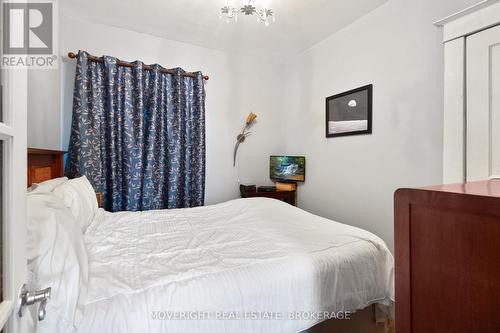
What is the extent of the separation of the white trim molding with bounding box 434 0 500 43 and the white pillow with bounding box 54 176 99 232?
256 cm

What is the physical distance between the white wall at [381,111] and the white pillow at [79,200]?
7.50ft

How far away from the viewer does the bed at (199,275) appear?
2.64 feet

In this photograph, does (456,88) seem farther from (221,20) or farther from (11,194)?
(11,194)

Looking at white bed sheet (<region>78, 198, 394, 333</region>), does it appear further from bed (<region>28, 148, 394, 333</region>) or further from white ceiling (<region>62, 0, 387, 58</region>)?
white ceiling (<region>62, 0, 387, 58</region>)

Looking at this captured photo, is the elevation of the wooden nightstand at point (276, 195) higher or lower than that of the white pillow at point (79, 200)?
lower

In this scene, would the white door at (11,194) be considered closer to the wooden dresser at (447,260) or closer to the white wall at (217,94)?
the wooden dresser at (447,260)

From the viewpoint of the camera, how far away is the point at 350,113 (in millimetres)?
2375

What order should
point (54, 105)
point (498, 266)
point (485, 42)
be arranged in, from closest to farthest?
point (498, 266) < point (485, 42) < point (54, 105)

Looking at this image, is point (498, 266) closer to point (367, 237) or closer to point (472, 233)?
point (472, 233)

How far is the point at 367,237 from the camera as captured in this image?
4.49 feet

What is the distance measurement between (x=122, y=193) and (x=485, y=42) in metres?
3.10

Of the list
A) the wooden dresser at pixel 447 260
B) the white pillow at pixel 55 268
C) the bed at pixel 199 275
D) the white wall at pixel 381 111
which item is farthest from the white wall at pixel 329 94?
the white pillow at pixel 55 268

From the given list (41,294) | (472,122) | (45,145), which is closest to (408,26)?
(472,122)

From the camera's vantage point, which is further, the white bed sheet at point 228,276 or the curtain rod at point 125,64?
the curtain rod at point 125,64
